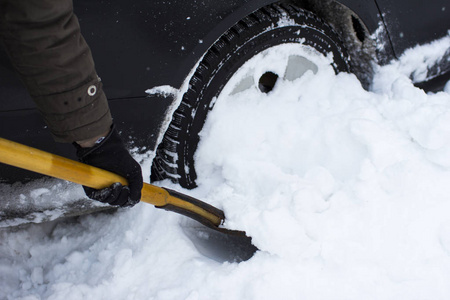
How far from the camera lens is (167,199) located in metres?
1.58

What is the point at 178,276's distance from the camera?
1659mm

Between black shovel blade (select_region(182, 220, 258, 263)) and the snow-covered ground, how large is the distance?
6 cm

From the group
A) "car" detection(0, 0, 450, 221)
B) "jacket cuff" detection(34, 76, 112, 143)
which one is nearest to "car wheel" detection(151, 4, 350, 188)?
"car" detection(0, 0, 450, 221)

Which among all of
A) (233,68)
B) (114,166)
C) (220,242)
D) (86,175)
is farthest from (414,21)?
(86,175)

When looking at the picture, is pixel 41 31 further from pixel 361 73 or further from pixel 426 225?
pixel 361 73

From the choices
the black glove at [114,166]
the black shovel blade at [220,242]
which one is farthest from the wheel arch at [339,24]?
the black shovel blade at [220,242]

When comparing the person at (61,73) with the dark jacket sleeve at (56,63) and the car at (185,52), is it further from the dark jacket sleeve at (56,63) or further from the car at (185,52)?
the car at (185,52)

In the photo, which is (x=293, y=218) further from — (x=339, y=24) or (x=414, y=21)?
(x=414, y=21)

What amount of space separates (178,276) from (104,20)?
1045mm

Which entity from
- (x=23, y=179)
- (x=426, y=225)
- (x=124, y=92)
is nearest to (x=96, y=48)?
(x=124, y=92)

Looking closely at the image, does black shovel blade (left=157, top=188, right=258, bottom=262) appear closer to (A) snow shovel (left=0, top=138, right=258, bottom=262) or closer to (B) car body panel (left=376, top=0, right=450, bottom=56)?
(A) snow shovel (left=0, top=138, right=258, bottom=262)

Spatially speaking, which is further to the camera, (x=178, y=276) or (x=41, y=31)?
(x=178, y=276)

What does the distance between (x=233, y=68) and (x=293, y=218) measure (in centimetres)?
69

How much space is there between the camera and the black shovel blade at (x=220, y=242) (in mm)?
1753
